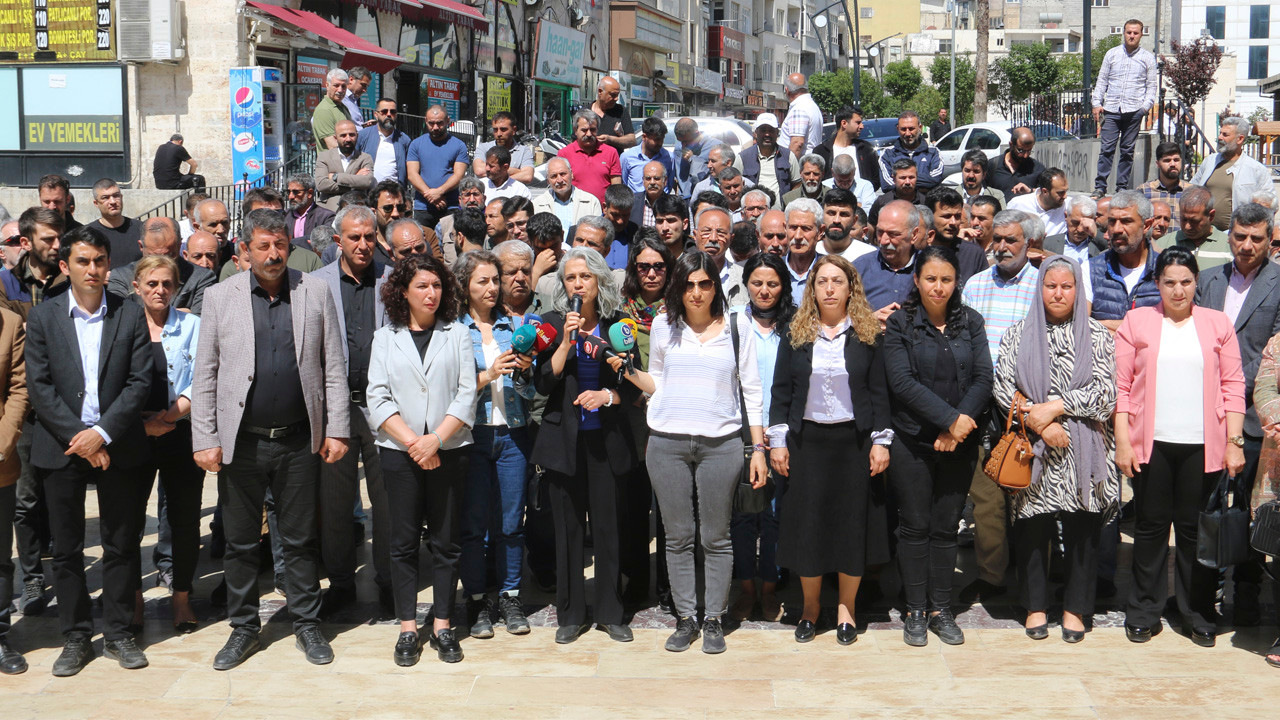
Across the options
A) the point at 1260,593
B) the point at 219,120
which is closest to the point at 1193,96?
the point at 219,120

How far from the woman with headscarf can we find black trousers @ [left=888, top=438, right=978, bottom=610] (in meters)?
0.34

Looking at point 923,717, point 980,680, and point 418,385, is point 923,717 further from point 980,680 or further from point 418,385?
point 418,385

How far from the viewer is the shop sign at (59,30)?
19.2 meters

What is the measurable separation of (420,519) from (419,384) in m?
0.66

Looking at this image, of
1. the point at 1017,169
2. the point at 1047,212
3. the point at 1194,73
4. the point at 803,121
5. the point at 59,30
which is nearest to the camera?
the point at 1047,212

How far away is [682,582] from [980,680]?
4.78ft

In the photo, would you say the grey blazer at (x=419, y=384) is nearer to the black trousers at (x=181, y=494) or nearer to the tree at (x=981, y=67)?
the black trousers at (x=181, y=494)

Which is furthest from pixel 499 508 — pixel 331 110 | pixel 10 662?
pixel 331 110

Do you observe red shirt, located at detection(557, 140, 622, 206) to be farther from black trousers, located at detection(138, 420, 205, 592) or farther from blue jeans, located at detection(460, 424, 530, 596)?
black trousers, located at detection(138, 420, 205, 592)

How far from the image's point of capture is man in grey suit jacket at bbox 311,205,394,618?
623 centimetres

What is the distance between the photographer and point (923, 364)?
586 centimetres

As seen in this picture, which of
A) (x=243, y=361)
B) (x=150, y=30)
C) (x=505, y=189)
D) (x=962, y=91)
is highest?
(x=962, y=91)

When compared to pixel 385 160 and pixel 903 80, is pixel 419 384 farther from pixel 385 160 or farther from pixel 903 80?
pixel 903 80

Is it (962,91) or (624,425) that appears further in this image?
(962,91)
